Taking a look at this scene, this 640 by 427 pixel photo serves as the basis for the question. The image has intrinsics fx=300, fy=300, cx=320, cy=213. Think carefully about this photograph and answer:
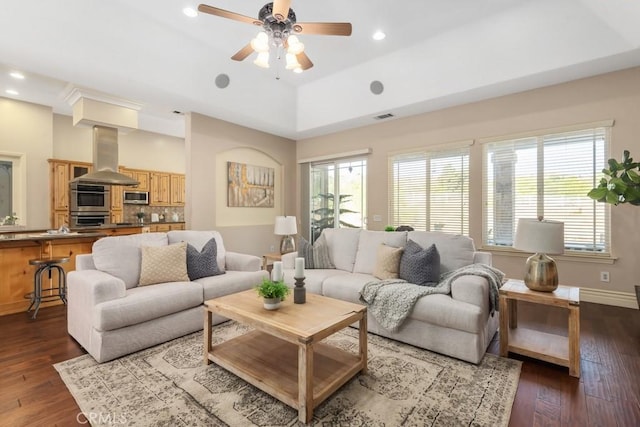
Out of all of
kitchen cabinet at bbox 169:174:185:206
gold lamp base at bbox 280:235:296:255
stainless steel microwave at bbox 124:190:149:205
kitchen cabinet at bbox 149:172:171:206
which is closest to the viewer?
Answer: gold lamp base at bbox 280:235:296:255

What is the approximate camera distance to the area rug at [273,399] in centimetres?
175

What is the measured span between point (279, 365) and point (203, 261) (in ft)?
5.66

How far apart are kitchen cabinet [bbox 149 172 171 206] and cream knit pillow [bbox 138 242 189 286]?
5.49 meters

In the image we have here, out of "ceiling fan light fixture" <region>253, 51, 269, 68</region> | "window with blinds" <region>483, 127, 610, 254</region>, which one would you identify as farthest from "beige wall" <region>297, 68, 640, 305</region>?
"ceiling fan light fixture" <region>253, 51, 269, 68</region>

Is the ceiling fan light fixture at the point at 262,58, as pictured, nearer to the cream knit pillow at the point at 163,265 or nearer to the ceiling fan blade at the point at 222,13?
the ceiling fan blade at the point at 222,13

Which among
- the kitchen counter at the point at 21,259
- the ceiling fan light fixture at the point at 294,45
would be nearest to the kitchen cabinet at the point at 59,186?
the kitchen counter at the point at 21,259

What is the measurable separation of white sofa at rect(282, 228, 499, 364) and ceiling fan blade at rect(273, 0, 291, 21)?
2.46 meters

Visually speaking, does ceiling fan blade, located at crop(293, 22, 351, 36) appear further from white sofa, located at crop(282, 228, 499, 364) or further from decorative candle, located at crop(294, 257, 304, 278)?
white sofa, located at crop(282, 228, 499, 364)

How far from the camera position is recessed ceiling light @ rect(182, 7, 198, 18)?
3564 mm

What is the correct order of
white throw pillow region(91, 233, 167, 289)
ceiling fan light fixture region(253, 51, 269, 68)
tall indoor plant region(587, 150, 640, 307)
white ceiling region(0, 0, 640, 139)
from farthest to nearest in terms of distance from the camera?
white ceiling region(0, 0, 640, 139), tall indoor plant region(587, 150, 640, 307), white throw pillow region(91, 233, 167, 289), ceiling fan light fixture region(253, 51, 269, 68)

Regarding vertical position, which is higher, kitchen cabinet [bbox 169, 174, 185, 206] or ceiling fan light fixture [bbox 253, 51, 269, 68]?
ceiling fan light fixture [bbox 253, 51, 269, 68]

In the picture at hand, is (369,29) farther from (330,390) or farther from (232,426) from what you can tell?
(232,426)

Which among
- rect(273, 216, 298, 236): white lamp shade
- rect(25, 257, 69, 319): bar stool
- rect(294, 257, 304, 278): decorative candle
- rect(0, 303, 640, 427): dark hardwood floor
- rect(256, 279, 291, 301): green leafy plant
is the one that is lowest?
rect(0, 303, 640, 427): dark hardwood floor

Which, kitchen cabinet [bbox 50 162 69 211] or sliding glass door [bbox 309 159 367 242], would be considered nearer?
sliding glass door [bbox 309 159 367 242]
